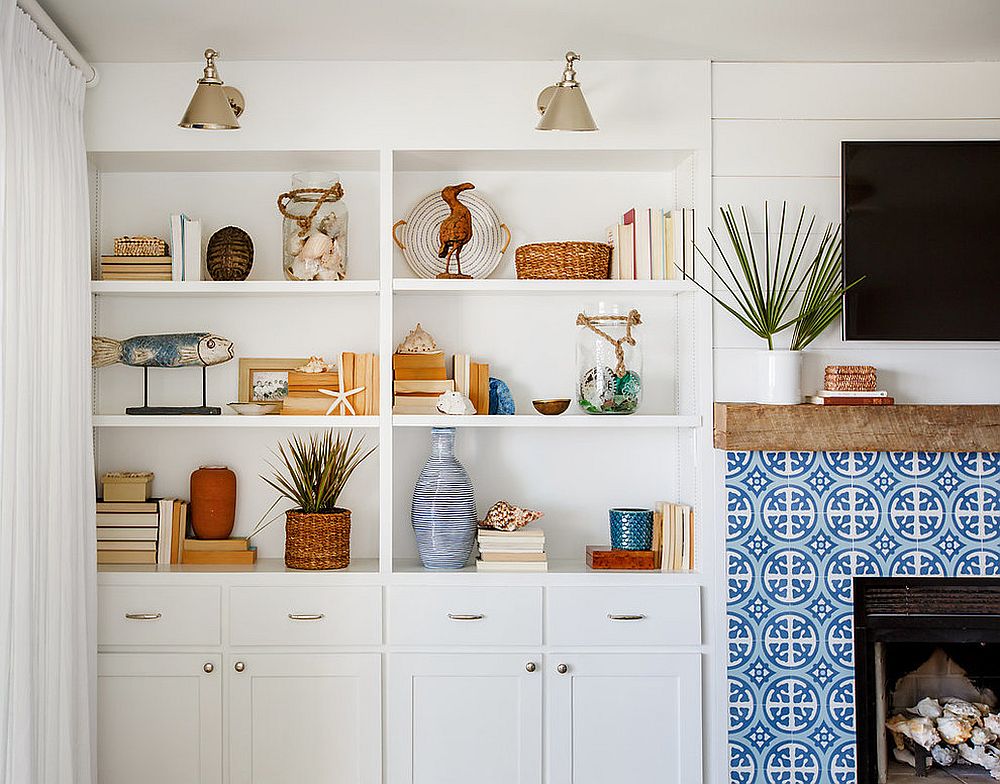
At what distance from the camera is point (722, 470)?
3.01m

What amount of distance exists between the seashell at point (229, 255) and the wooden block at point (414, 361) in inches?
22.7

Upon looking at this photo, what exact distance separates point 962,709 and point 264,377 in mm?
2522

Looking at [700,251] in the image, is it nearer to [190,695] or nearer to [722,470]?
[722,470]

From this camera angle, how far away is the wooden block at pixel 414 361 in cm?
316

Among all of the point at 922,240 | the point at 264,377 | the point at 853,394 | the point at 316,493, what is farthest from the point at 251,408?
the point at 922,240

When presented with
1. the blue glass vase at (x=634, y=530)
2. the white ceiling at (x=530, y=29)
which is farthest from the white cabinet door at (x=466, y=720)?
the white ceiling at (x=530, y=29)

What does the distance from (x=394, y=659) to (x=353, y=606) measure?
0.20 metres

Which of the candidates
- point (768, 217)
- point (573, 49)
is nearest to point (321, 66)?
point (573, 49)

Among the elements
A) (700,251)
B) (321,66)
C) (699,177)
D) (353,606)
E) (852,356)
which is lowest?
(353,606)

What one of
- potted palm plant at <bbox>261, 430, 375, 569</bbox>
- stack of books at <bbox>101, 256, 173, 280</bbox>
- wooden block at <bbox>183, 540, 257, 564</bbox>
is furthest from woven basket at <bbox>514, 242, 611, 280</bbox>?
wooden block at <bbox>183, 540, 257, 564</bbox>

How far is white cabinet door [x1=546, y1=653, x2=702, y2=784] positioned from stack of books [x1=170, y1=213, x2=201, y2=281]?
168cm

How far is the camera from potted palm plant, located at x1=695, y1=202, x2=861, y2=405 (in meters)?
2.97

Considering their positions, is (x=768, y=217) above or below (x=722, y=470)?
A: above

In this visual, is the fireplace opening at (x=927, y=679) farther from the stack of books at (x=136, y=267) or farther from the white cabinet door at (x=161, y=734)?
the stack of books at (x=136, y=267)
